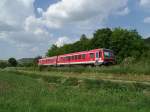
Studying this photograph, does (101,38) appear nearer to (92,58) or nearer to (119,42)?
(119,42)

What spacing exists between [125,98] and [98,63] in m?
30.8

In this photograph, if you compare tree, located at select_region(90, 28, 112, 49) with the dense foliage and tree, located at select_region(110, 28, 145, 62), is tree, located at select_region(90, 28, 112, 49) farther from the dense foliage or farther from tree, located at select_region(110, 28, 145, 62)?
tree, located at select_region(110, 28, 145, 62)

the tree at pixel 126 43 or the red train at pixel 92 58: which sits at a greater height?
the tree at pixel 126 43

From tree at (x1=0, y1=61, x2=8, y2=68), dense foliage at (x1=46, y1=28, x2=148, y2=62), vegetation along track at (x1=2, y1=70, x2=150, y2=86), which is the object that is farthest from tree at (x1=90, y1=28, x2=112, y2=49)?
tree at (x1=0, y1=61, x2=8, y2=68)

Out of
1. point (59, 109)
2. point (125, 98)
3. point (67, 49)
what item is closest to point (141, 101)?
point (125, 98)

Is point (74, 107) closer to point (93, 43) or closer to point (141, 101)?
point (141, 101)

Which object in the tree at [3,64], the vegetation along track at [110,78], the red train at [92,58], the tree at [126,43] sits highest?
the tree at [126,43]

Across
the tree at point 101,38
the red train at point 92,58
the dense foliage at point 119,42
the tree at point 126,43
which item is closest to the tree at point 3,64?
the dense foliage at point 119,42

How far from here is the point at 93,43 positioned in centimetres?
8694

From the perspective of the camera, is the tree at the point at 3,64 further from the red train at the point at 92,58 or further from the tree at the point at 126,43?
the red train at the point at 92,58

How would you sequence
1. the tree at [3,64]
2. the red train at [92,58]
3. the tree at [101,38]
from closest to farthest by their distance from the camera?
1. the red train at [92,58]
2. the tree at [101,38]
3. the tree at [3,64]

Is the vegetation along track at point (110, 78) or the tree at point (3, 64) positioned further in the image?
the tree at point (3, 64)

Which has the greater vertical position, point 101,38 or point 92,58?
point 101,38

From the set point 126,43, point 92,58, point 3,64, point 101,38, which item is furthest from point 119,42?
point 3,64
